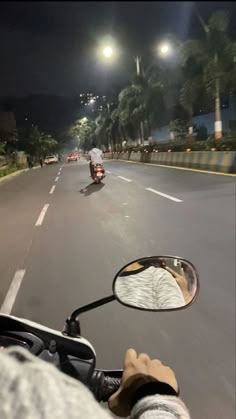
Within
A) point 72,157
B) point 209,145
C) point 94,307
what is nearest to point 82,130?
point 72,157

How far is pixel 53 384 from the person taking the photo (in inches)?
28.4

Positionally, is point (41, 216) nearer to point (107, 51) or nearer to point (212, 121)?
point (107, 51)

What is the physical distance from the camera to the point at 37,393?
0.70 m

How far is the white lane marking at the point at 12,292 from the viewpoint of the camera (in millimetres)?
2795

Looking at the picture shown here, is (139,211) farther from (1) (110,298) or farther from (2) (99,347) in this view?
(1) (110,298)

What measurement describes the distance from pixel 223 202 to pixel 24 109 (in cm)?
635

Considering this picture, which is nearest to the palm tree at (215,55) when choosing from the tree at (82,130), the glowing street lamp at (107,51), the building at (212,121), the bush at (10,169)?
the building at (212,121)

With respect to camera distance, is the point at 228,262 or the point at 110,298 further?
the point at 228,262

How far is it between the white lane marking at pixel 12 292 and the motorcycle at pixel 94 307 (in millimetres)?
1447

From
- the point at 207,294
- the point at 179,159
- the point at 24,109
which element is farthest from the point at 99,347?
the point at 179,159

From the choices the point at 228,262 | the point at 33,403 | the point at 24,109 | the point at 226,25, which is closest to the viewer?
the point at 33,403

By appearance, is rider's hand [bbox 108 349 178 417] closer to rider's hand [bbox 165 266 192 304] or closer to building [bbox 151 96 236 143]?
rider's hand [bbox 165 266 192 304]

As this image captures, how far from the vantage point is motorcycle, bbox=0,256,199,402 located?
1.21m

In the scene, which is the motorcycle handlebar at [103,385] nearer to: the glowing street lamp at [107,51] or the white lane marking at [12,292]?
the white lane marking at [12,292]
